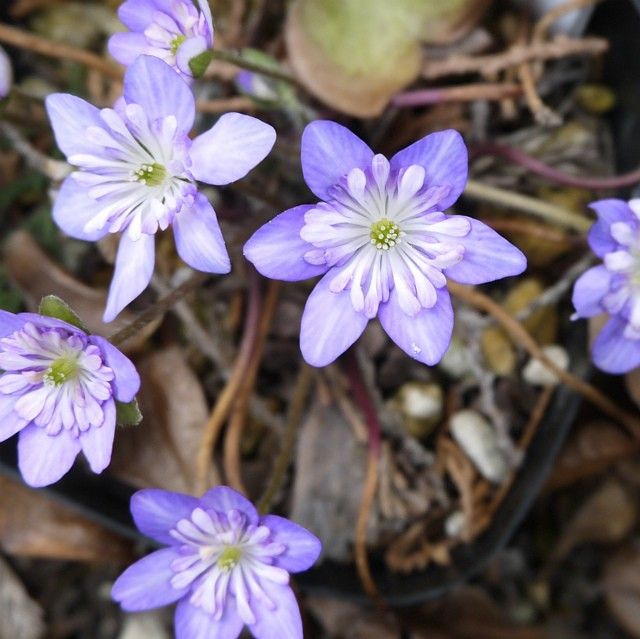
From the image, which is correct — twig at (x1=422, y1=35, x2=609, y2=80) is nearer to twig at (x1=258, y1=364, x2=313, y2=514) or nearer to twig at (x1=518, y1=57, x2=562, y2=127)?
twig at (x1=518, y1=57, x2=562, y2=127)

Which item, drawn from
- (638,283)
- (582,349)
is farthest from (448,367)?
(638,283)

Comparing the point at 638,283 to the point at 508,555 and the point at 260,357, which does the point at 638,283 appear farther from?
the point at 508,555

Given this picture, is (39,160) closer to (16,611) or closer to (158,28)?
(158,28)

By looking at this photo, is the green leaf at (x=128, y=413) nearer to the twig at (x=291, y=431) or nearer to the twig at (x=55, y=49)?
the twig at (x=291, y=431)

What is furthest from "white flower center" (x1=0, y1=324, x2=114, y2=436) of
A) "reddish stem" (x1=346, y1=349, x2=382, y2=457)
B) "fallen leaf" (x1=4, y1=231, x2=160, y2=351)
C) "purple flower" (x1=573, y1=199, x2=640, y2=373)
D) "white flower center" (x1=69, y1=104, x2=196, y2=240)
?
"purple flower" (x1=573, y1=199, x2=640, y2=373)

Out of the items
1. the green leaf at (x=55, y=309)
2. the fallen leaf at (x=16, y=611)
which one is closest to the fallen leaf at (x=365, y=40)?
the green leaf at (x=55, y=309)

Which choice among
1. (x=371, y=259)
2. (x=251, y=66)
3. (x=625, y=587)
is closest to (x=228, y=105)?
(x=251, y=66)
